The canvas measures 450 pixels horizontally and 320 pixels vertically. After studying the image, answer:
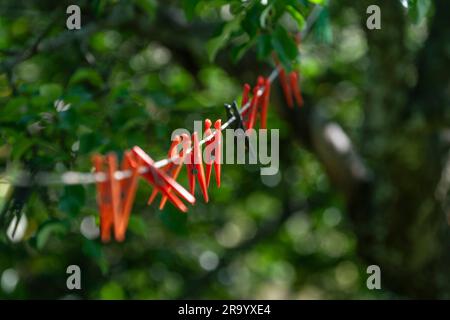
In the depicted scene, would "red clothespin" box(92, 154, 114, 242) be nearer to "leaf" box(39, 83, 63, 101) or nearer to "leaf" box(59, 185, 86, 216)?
"leaf" box(59, 185, 86, 216)

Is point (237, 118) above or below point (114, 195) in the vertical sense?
above

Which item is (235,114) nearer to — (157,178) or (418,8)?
(157,178)

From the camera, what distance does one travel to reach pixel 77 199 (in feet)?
6.26

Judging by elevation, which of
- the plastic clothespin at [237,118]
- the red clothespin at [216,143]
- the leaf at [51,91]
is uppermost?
the leaf at [51,91]

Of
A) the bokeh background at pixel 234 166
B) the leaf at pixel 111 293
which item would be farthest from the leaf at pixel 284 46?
the leaf at pixel 111 293

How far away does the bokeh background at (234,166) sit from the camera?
6.81 ft

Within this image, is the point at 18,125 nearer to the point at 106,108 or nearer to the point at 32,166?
the point at 32,166

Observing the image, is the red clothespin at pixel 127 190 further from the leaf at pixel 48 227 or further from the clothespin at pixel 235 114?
the leaf at pixel 48 227

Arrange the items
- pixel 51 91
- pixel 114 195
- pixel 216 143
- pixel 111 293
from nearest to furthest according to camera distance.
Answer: pixel 114 195, pixel 216 143, pixel 51 91, pixel 111 293

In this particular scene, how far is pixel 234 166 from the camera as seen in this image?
3.92 m

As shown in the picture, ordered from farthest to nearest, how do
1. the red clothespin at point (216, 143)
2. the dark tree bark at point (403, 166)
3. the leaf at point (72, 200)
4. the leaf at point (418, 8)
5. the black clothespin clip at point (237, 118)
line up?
the dark tree bark at point (403, 166)
the leaf at point (72, 200)
the leaf at point (418, 8)
the black clothespin clip at point (237, 118)
the red clothespin at point (216, 143)

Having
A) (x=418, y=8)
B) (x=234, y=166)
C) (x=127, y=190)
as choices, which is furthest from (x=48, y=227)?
(x=234, y=166)
